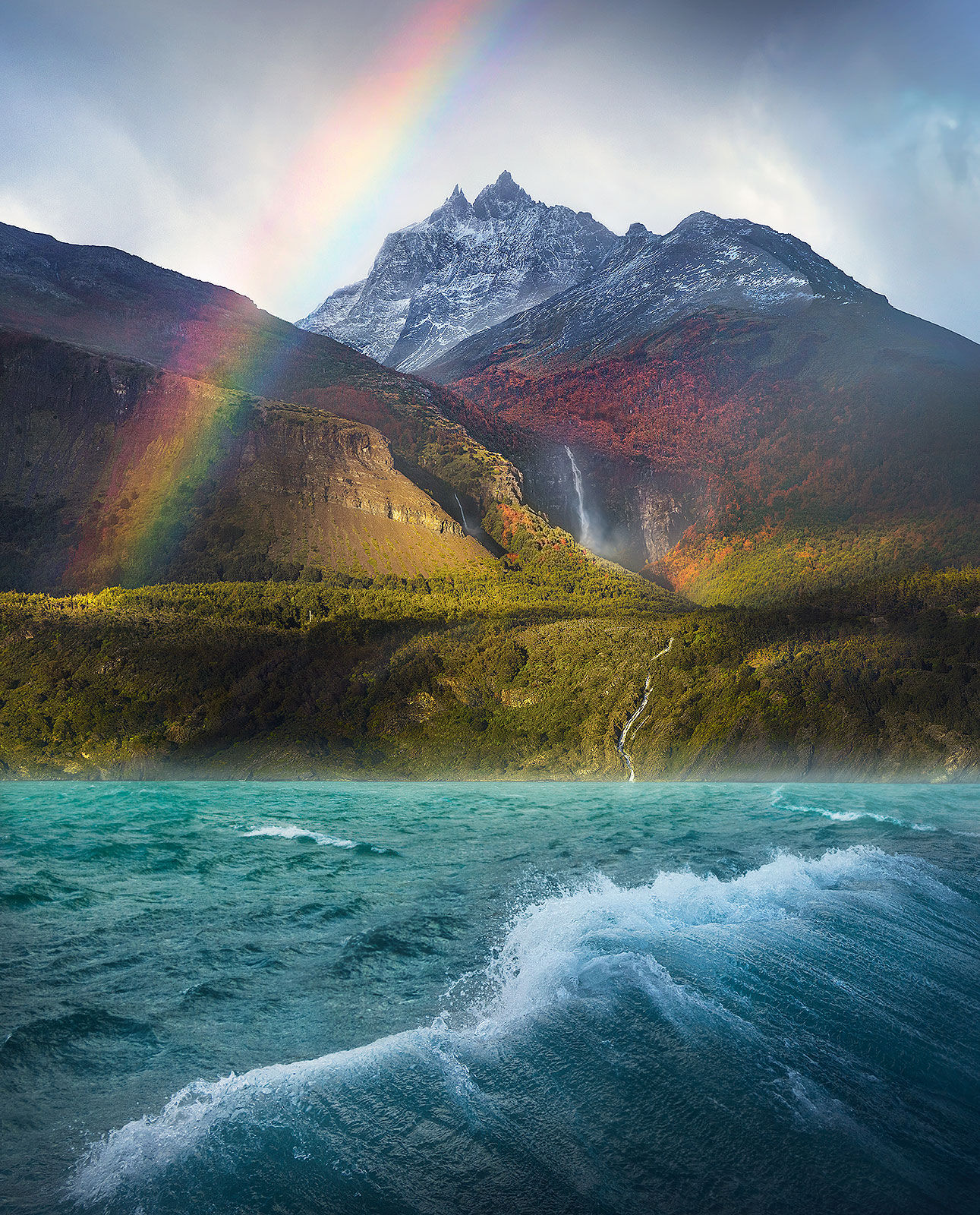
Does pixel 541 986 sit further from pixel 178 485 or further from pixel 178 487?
pixel 178 485

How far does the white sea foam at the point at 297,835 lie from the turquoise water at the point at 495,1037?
5608 millimetres

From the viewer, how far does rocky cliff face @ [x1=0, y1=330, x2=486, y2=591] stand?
14375cm

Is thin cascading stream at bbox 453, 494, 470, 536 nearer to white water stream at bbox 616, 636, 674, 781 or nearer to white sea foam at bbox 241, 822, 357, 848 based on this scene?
white water stream at bbox 616, 636, 674, 781

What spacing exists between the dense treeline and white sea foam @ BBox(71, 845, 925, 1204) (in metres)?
63.8

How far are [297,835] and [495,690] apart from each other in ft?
223

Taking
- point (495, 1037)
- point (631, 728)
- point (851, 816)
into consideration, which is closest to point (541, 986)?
point (495, 1037)

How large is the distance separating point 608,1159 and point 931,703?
88086 millimetres

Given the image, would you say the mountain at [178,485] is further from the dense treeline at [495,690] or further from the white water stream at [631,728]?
the white water stream at [631,728]

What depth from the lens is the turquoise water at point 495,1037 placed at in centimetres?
829

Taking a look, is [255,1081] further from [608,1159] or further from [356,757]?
[356,757]

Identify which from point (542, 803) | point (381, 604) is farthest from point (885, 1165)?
point (381, 604)

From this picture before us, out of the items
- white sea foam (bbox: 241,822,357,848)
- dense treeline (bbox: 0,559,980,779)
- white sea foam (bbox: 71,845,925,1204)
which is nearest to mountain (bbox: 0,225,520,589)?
dense treeline (bbox: 0,559,980,779)

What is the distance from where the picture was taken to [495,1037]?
11281 millimetres

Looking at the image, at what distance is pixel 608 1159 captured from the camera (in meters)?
8.61
